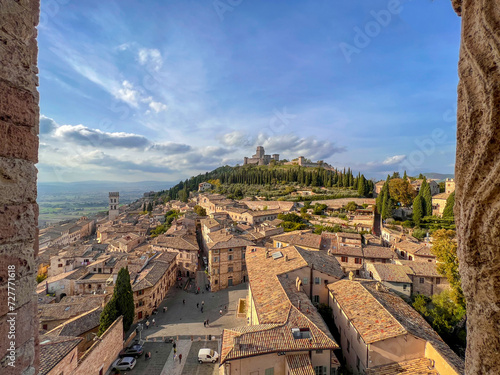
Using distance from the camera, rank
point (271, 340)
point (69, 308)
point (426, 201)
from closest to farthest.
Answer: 1. point (271, 340)
2. point (69, 308)
3. point (426, 201)

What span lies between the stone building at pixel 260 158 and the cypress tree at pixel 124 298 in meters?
117

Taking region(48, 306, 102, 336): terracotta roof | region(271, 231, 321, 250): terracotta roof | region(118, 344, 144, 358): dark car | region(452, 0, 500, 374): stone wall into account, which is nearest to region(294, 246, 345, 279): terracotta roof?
region(271, 231, 321, 250): terracotta roof

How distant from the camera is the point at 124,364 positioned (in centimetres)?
1565

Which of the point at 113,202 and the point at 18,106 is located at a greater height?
the point at 18,106

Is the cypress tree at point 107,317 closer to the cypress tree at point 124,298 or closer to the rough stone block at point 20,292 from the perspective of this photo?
the cypress tree at point 124,298

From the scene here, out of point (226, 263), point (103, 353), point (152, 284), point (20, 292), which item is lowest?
point (103, 353)

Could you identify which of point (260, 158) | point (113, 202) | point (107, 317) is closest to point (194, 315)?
point (107, 317)

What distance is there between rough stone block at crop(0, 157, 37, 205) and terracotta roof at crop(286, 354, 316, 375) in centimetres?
1190

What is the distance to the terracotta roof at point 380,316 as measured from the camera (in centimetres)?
1158

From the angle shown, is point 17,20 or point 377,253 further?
point 377,253

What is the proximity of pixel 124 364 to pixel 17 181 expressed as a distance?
19.3m

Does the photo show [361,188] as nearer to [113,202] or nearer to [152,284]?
[152,284]

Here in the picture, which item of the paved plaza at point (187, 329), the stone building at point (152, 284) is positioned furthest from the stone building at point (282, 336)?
the stone building at point (152, 284)

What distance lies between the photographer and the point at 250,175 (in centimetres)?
8788
